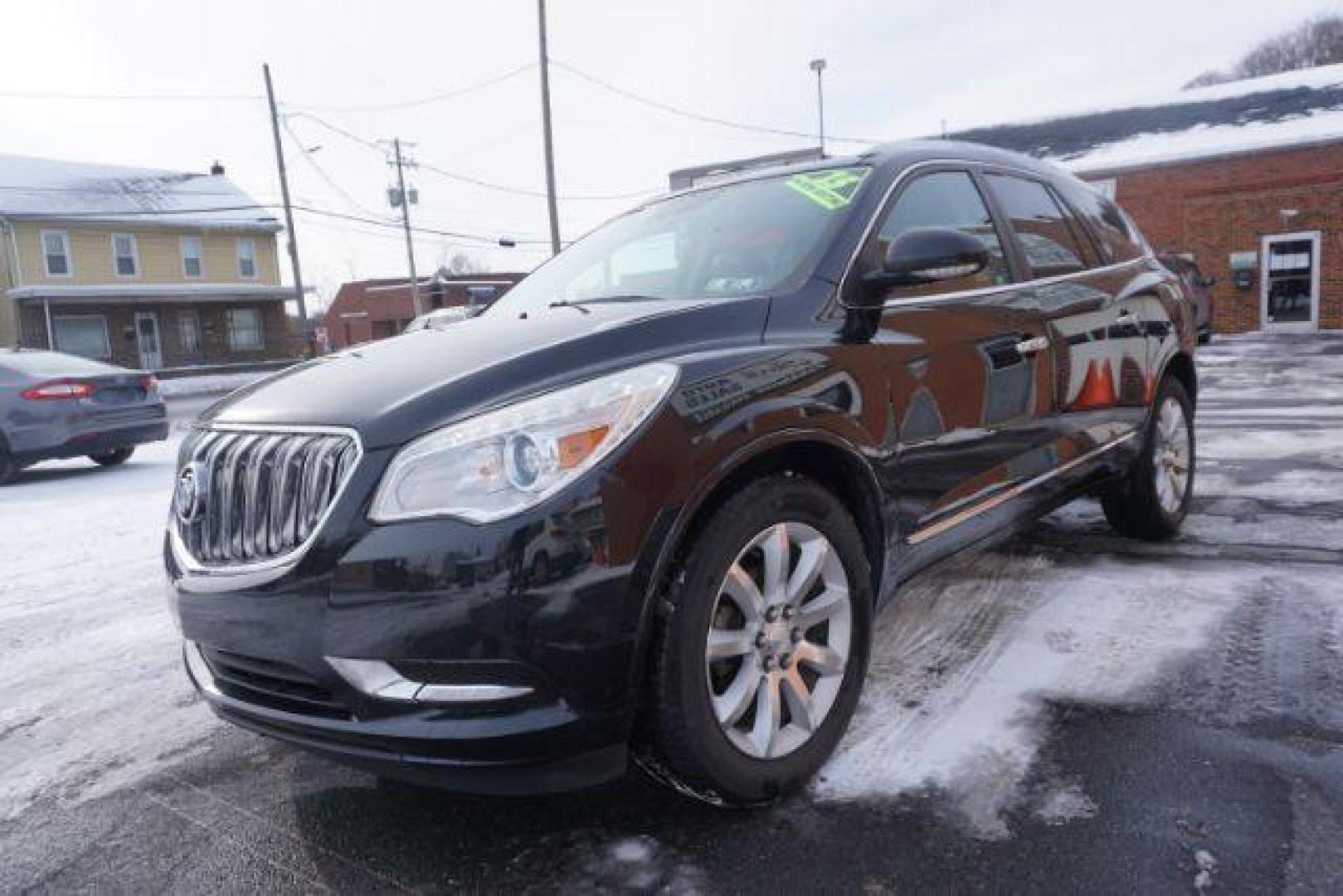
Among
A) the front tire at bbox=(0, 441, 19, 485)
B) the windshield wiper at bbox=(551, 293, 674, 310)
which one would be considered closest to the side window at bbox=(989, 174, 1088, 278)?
the windshield wiper at bbox=(551, 293, 674, 310)

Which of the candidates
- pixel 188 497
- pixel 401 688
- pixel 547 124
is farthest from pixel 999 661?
pixel 547 124

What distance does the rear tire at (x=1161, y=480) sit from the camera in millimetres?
4305

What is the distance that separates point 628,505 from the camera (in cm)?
199

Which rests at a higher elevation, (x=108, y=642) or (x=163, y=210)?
(x=163, y=210)

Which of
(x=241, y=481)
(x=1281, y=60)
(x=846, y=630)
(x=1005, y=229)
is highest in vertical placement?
(x=1281, y=60)

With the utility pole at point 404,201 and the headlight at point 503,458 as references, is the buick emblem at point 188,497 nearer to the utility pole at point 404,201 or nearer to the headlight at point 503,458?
the headlight at point 503,458

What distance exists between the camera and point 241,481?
221 centimetres

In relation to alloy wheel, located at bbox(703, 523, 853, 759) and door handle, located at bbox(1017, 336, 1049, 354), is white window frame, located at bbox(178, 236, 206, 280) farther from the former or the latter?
alloy wheel, located at bbox(703, 523, 853, 759)

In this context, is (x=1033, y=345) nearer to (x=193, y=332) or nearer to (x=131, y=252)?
(x=131, y=252)

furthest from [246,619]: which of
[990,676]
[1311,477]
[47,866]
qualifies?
[1311,477]

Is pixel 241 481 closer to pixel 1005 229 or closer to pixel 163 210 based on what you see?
pixel 1005 229

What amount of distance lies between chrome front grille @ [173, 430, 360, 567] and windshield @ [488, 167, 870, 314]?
1.17 meters

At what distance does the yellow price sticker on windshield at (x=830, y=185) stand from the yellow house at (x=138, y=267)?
113ft

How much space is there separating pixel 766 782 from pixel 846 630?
0.45 m
